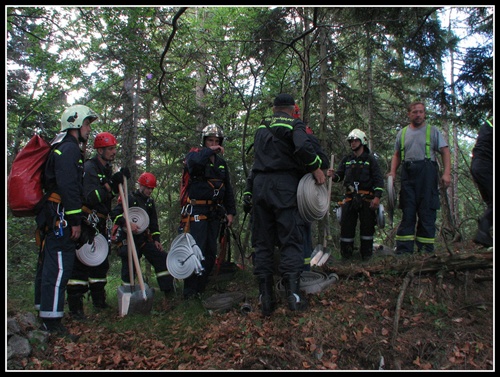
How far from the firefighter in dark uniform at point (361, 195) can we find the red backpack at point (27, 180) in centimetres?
468

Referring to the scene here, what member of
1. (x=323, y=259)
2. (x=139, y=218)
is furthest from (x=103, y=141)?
(x=323, y=259)

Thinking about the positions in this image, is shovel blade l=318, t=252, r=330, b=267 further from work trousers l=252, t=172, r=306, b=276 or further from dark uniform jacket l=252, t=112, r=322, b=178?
dark uniform jacket l=252, t=112, r=322, b=178

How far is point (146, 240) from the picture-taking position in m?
7.00

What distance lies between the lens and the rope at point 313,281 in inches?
202

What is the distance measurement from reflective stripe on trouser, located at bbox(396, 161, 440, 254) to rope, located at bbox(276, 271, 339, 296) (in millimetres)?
1721

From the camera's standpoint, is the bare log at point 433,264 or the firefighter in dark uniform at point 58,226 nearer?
the bare log at point 433,264

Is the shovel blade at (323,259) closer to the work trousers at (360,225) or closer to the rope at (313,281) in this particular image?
the work trousers at (360,225)

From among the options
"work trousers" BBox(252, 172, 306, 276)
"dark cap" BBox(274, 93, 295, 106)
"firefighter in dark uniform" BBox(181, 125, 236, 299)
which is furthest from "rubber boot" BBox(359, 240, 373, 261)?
"dark cap" BBox(274, 93, 295, 106)

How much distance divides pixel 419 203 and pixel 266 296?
330 centimetres

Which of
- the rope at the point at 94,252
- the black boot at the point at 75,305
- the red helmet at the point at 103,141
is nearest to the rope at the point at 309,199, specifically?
the rope at the point at 94,252

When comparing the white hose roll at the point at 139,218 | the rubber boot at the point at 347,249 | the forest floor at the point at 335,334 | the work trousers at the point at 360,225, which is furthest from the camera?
the rubber boot at the point at 347,249

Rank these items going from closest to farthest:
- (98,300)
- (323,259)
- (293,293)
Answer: (293,293), (98,300), (323,259)

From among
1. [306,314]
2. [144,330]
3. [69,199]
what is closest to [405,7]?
[306,314]

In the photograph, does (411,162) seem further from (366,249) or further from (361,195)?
(366,249)
